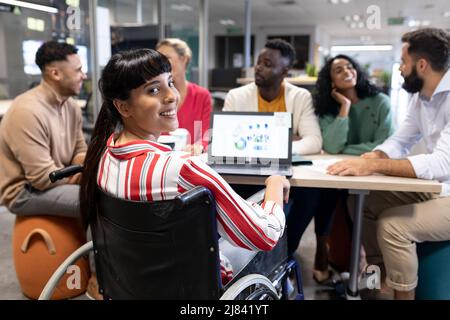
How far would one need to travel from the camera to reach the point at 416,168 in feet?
4.86

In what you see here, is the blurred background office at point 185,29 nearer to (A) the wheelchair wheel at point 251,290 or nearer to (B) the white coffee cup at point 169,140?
(B) the white coffee cup at point 169,140

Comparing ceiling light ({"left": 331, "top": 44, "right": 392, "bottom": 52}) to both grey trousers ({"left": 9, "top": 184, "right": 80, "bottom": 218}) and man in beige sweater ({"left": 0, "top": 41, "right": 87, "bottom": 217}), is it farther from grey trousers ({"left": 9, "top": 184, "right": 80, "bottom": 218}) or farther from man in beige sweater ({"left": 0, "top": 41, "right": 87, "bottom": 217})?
grey trousers ({"left": 9, "top": 184, "right": 80, "bottom": 218})

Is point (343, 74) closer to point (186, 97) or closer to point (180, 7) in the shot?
point (186, 97)

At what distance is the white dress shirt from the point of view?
59.1 inches

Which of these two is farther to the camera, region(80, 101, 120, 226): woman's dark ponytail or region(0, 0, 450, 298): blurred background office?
region(0, 0, 450, 298): blurred background office

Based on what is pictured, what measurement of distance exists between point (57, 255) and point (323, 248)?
136 centimetres

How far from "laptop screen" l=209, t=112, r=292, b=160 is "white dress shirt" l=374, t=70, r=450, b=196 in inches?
19.4

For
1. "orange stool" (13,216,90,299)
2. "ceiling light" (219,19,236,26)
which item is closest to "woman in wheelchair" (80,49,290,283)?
"orange stool" (13,216,90,299)

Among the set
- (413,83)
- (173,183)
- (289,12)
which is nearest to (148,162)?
(173,183)

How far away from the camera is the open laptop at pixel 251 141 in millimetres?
1578

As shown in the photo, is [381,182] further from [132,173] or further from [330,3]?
[330,3]

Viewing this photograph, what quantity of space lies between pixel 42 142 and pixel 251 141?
37.8 inches

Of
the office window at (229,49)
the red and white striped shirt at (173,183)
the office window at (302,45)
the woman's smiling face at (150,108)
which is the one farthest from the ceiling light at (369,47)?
the red and white striped shirt at (173,183)

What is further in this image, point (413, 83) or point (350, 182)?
point (413, 83)
